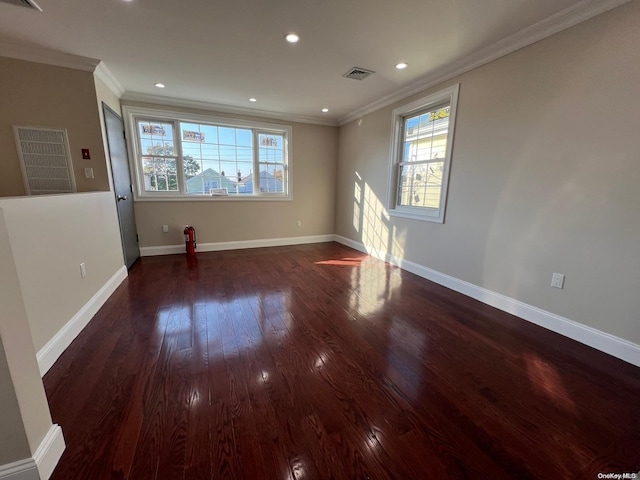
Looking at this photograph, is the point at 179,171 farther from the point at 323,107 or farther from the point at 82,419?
the point at 82,419

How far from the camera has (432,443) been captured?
1222 mm

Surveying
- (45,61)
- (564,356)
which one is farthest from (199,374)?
(45,61)

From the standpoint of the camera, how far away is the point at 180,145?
427cm

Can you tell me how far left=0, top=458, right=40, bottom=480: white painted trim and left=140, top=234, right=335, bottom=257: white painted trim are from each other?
3839mm

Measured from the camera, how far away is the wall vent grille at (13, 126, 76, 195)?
271cm

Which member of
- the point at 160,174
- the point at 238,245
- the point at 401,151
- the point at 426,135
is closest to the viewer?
the point at 426,135

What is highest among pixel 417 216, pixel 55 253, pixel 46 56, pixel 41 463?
pixel 46 56

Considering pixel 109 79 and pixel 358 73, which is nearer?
pixel 358 73

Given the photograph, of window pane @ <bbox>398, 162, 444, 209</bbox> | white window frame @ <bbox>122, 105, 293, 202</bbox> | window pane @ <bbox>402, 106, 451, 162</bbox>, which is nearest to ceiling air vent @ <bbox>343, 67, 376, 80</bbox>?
window pane @ <bbox>402, 106, 451, 162</bbox>

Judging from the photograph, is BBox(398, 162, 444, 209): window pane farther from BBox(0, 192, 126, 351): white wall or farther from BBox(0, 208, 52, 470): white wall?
BBox(0, 192, 126, 351): white wall

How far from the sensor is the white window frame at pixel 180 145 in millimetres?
3988

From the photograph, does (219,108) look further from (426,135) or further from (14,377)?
(14,377)

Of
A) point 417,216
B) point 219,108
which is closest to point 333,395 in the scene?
point 417,216

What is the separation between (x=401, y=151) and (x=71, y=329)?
4.21m
